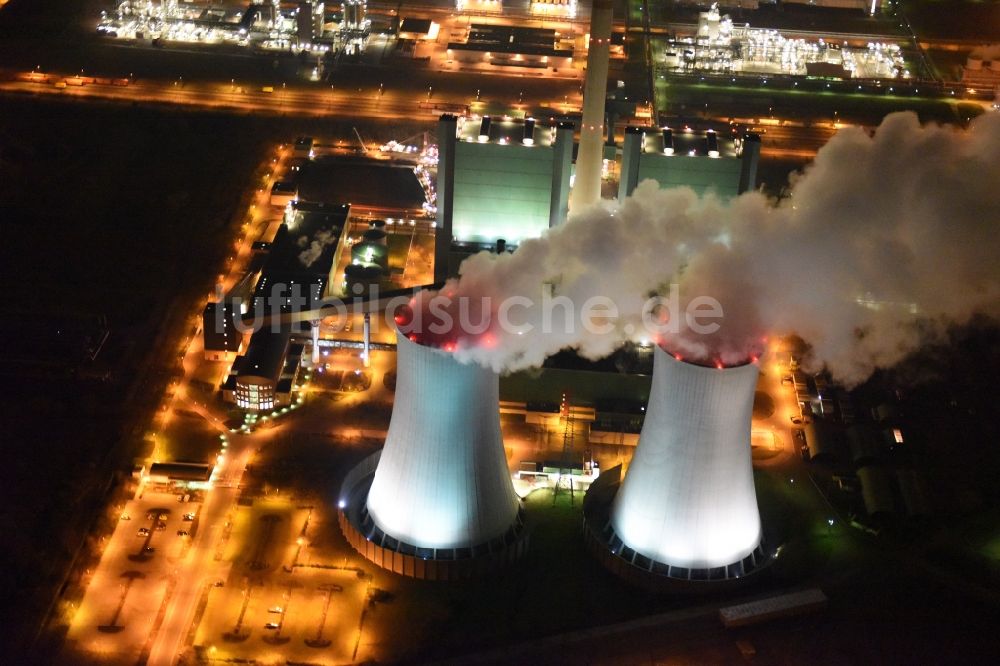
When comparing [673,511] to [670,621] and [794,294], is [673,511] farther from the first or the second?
[794,294]

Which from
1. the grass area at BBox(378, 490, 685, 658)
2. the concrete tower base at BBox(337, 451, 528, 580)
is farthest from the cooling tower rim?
the concrete tower base at BBox(337, 451, 528, 580)

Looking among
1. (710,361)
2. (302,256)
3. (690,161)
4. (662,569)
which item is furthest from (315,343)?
(710,361)

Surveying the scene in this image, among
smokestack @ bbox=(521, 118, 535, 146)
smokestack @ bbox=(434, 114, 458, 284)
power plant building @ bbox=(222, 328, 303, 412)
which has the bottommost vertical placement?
power plant building @ bbox=(222, 328, 303, 412)

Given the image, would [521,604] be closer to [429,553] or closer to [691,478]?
[429,553]

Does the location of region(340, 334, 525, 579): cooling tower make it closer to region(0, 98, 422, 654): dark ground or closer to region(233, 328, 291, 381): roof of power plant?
region(233, 328, 291, 381): roof of power plant

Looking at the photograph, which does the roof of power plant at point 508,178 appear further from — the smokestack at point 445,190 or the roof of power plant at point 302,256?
the roof of power plant at point 302,256
